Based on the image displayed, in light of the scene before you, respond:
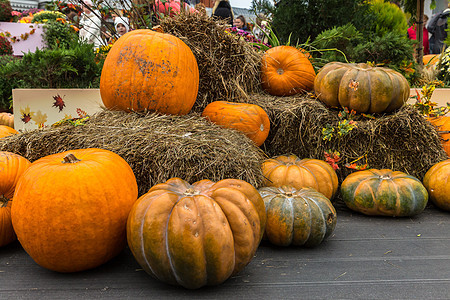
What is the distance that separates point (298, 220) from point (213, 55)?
2026mm

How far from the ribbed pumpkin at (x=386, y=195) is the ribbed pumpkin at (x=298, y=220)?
0.64 metres

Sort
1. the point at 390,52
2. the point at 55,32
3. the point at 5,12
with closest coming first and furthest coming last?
1. the point at 390,52
2. the point at 55,32
3. the point at 5,12

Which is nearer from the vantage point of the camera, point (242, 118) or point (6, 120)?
point (242, 118)

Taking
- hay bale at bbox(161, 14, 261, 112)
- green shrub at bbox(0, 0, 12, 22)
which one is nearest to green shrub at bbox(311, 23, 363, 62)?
hay bale at bbox(161, 14, 261, 112)

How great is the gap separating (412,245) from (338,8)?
13.2ft

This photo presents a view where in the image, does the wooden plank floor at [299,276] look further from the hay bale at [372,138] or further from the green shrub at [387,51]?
the green shrub at [387,51]

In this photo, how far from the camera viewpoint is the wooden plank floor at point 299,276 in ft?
5.39

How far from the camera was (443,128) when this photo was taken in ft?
11.6

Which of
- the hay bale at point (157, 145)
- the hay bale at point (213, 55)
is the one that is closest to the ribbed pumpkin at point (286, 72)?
the hay bale at point (213, 55)

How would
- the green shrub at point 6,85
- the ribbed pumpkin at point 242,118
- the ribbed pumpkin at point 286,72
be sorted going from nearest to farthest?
the ribbed pumpkin at point 242,118, the ribbed pumpkin at point 286,72, the green shrub at point 6,85

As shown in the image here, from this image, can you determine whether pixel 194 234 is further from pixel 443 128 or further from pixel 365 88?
pixel 443 128

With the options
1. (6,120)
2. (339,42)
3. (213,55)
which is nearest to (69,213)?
(213,55)

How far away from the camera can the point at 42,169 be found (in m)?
1.82

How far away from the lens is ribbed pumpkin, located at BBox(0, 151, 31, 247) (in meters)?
2.10
